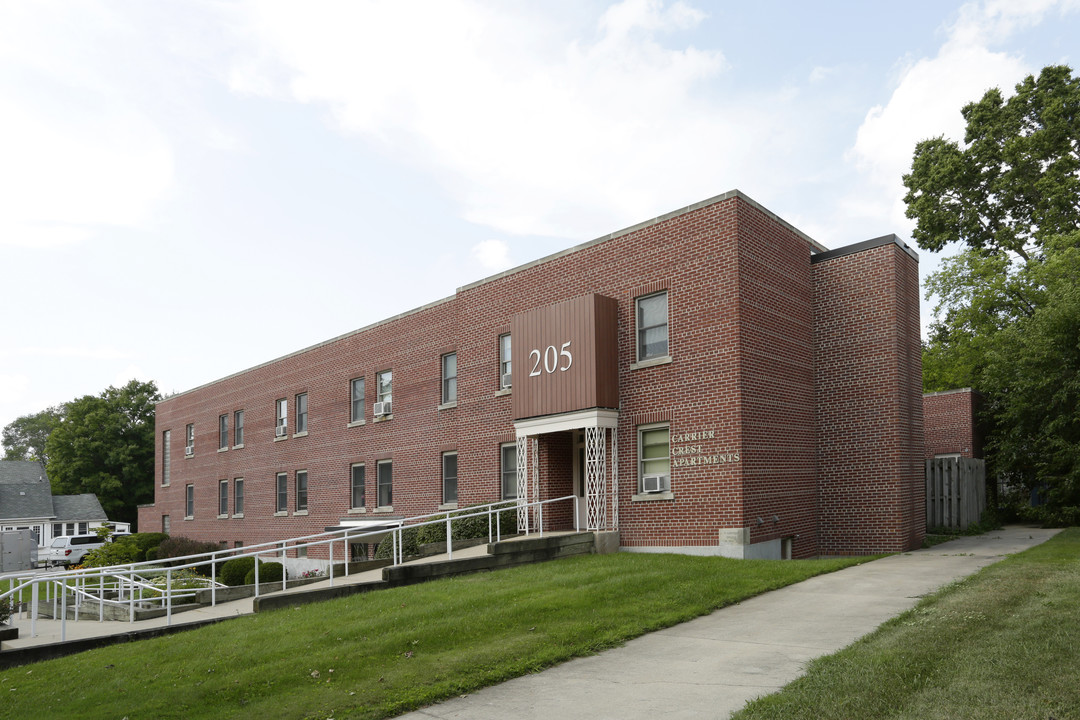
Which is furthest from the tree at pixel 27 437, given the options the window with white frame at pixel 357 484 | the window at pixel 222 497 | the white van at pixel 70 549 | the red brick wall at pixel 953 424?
the red brick wall at pixel 953 424

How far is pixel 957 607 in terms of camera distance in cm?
997

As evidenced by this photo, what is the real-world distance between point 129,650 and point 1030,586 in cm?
1241

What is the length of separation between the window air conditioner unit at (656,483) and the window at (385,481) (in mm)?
11384

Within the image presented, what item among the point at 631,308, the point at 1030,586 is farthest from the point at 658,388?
the point at 1030,586

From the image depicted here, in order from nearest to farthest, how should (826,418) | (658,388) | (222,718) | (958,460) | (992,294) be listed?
1. (222,718)
2. (658,388)
3. (826,418)
4. (958,460)
5. (992,294)

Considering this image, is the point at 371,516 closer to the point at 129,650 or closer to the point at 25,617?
the point at 25,617

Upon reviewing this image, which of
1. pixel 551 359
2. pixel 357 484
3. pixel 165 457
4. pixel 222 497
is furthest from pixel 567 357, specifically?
pixel 165 457

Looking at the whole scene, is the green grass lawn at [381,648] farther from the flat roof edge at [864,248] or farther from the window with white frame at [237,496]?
the window with white frame at [237,496]

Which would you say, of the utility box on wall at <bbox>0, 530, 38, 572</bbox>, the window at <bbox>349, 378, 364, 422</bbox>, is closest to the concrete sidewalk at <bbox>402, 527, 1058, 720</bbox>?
the window at <bbox>349, 378, 364, 422</bbox>

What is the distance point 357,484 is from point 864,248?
1801 cm

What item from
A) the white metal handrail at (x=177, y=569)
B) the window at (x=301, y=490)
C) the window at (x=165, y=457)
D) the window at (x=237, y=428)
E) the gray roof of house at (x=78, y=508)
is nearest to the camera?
the white metal handrail at (x=177, y=569)

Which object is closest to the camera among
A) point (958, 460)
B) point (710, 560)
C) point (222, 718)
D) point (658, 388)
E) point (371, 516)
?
point (222, 718)

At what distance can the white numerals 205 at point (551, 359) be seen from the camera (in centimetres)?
1853

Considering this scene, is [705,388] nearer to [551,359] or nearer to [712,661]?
[551,359]
